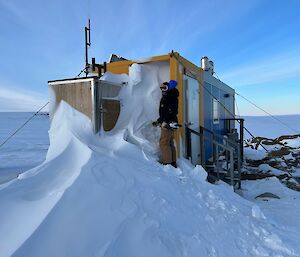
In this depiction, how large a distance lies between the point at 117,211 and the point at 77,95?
3.29 meters

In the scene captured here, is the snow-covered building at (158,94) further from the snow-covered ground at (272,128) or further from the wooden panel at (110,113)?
the snow-covered ground at (272,128)

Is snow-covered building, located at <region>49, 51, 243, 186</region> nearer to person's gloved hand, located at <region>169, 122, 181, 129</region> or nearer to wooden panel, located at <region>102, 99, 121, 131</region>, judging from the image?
wooden panel, located at <region>102, 99, 121, 131</region>

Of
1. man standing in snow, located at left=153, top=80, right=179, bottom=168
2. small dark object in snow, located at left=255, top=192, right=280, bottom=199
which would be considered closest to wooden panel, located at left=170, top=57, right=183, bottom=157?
man standing in snow, located at left=153, top=80, right=179, bottom=168

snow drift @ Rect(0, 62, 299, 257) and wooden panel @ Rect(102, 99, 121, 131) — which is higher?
wooden panel @ Rect(102, 99, 121, 131)

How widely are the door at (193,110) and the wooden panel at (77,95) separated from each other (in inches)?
98.7

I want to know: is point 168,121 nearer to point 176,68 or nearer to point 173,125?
point 173,125

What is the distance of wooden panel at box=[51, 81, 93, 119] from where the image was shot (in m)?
5.57

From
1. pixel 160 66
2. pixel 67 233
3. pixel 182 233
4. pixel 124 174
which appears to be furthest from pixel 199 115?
pixel 67 233

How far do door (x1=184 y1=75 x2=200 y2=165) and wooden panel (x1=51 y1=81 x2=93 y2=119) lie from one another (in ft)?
8.22

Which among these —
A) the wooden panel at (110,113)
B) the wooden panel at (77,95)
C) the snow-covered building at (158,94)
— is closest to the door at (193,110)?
the snow-covered building at (158,94)

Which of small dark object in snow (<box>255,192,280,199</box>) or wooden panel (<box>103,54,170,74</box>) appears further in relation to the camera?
small dark object in snow (<box>255,192,280,199</box>)

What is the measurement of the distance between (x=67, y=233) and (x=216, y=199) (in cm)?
254

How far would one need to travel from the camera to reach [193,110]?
7.46 metres

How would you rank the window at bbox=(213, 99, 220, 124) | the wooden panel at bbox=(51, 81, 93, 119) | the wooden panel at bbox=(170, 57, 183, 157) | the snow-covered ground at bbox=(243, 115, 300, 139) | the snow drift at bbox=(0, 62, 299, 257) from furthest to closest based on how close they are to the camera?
the snow-covered ground at bbox=(243, 115, 300, 139) → the window at bbox=(213, 99, 220, 124) → the wooden panel at bbox=(170, 57, 183, 157) → the wooden panel at bbox=(51, 81, 93, 119) → the snow drift at bbox=(0, 62, 299, 257)
